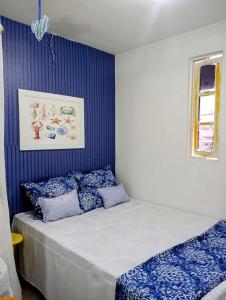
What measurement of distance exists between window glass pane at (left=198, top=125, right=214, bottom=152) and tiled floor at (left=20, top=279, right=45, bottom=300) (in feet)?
7.21

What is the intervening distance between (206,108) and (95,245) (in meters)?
1.85

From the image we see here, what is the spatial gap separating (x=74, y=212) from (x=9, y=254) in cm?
78

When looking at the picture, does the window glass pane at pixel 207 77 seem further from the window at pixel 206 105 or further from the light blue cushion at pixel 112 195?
A: the light blue cushion at pixel 112 195

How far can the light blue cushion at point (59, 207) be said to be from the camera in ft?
7.47

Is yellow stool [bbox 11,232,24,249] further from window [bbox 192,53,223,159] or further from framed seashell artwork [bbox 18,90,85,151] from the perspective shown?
window [bbox 192,53,223,159]

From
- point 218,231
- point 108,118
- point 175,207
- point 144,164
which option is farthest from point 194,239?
point 108,118

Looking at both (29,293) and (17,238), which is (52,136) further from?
(29,293)

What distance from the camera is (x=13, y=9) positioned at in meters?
2.15

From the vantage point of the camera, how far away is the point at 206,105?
2592 mm

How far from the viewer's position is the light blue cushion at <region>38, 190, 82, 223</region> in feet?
7.47

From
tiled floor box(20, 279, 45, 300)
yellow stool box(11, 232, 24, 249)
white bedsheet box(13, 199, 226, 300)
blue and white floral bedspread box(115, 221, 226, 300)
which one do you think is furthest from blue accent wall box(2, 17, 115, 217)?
blue and white floral bedspread box(115, 221, 226, 300)

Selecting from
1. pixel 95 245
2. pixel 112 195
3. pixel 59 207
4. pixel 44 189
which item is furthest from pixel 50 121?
pixel 95 245

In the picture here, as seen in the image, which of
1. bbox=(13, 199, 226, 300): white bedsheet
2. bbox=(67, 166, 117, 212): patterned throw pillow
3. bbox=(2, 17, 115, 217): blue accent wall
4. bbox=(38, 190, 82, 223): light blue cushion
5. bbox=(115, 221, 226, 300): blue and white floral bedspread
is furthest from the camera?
bbox=(67, 166, 117, 212): patterned throw pillow

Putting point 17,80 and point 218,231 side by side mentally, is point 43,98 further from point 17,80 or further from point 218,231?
point 218,231
